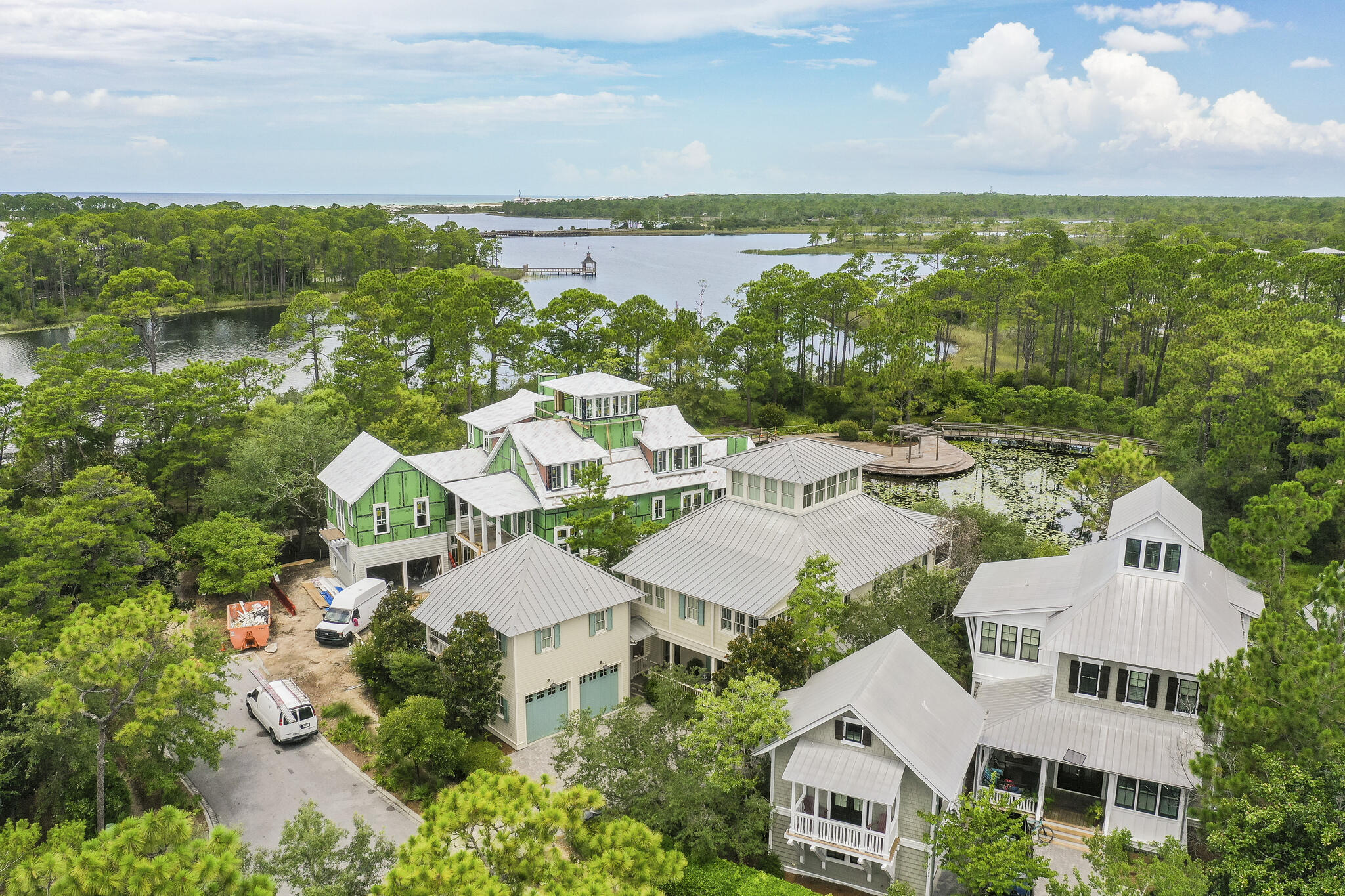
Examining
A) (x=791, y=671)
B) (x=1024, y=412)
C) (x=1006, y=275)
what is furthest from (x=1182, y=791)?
(x=1006, y=275)

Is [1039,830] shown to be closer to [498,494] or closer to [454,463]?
[498,494]

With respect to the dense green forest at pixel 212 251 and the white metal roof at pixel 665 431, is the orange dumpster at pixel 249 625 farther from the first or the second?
the dense green forest at pixel 212 251

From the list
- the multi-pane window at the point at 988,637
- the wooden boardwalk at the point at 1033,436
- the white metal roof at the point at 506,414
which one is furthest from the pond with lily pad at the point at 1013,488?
the white metal roof at the point at 506,414

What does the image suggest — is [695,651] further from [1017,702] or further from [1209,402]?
[1209,402]

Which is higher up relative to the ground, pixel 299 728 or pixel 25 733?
pixel 25 733

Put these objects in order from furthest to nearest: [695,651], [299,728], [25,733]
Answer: [695,651] → [299,728] → [25,733]

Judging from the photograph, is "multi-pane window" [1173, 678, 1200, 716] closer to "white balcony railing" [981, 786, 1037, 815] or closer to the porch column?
the porch column
